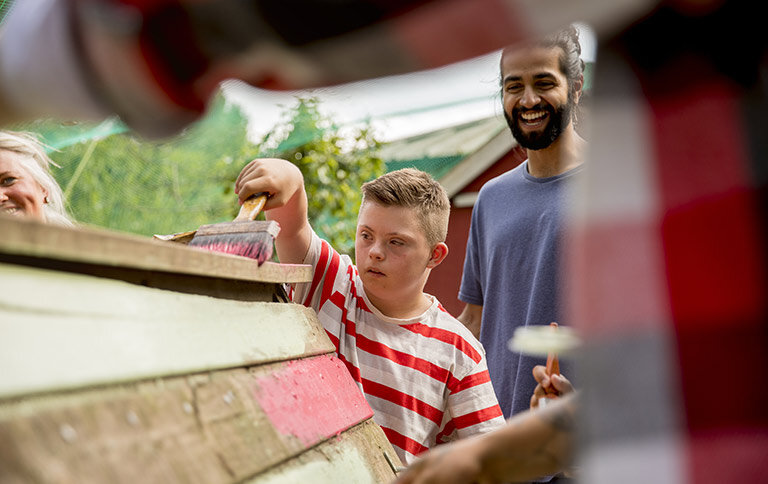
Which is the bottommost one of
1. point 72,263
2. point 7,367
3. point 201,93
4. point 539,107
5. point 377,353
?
point 377,353

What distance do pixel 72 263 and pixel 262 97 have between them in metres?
0.35

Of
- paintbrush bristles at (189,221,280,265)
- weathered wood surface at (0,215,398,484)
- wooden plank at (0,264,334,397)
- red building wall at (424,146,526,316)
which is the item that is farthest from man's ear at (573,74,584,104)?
red building wall at (424,146,526,316)

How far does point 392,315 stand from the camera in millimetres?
2133

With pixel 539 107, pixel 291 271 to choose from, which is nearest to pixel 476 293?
pixel 539 107

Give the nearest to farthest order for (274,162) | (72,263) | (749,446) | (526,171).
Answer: (749,446) → (72,263) → (274,162) → (526,171)

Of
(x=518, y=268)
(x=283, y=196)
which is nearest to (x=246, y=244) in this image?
(x=283, y=196)

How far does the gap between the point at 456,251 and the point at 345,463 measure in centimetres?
638

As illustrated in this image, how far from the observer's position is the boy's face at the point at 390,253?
2109 millimetres

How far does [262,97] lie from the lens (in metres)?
0.61

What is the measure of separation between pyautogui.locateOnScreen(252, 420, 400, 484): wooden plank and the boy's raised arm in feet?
2.27

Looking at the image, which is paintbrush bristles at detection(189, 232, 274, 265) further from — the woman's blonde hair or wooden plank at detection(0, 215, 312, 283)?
the woman's blonde hair

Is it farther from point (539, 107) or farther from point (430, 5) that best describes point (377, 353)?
point (430, 5)

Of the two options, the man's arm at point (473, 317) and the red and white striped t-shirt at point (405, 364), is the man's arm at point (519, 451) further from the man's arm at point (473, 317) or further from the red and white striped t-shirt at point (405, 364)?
the man's arm at point (473, 317)

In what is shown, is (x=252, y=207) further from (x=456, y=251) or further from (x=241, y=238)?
(x=456, y=251)
